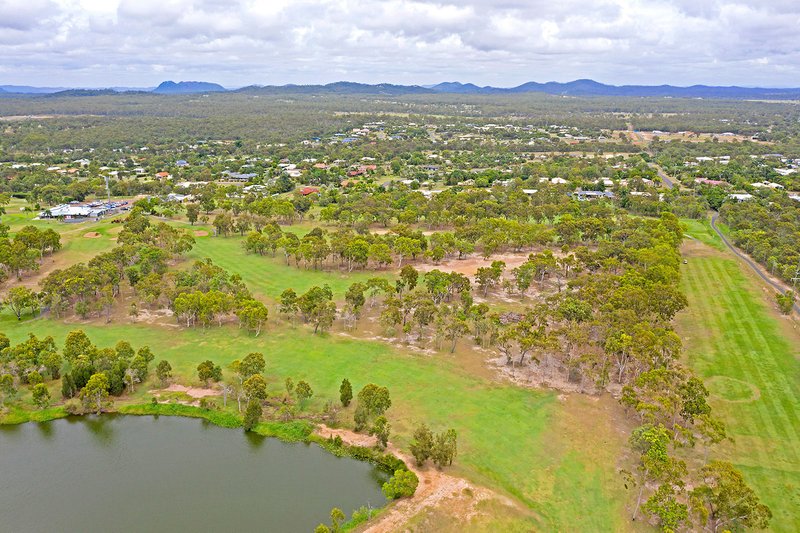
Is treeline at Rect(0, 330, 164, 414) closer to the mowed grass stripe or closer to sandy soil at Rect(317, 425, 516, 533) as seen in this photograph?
sandy soil at Rect(317, 425, 516, 533)

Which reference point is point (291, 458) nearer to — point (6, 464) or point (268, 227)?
point (6, 464)

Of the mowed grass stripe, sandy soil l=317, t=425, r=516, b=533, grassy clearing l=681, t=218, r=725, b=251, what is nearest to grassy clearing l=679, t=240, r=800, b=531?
the mowed grass stripe


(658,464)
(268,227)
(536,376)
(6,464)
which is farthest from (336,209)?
(658,464)

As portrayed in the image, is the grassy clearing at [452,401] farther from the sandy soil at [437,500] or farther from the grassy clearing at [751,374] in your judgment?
the grassy clearing at [751,374]

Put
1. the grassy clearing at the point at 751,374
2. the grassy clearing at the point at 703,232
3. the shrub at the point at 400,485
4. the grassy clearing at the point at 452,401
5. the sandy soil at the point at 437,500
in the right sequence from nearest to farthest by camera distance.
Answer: the sandy soil at the point at 437,500
the shrub at the point at 400,485
the grassy clearing at the point at 452,401
the grassy clearing at the point at 751,374
the grassy clearing at the point at 703,232

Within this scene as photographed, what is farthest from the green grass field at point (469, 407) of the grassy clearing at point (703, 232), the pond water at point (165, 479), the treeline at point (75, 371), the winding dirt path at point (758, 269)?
the grassy clearing at point (703, 232)

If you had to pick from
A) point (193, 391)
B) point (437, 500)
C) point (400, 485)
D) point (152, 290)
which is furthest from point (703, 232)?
point (152, 290)

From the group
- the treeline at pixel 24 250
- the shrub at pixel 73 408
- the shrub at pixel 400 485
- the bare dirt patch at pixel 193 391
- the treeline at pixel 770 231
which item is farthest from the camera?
the treeline at pixel 770 231
